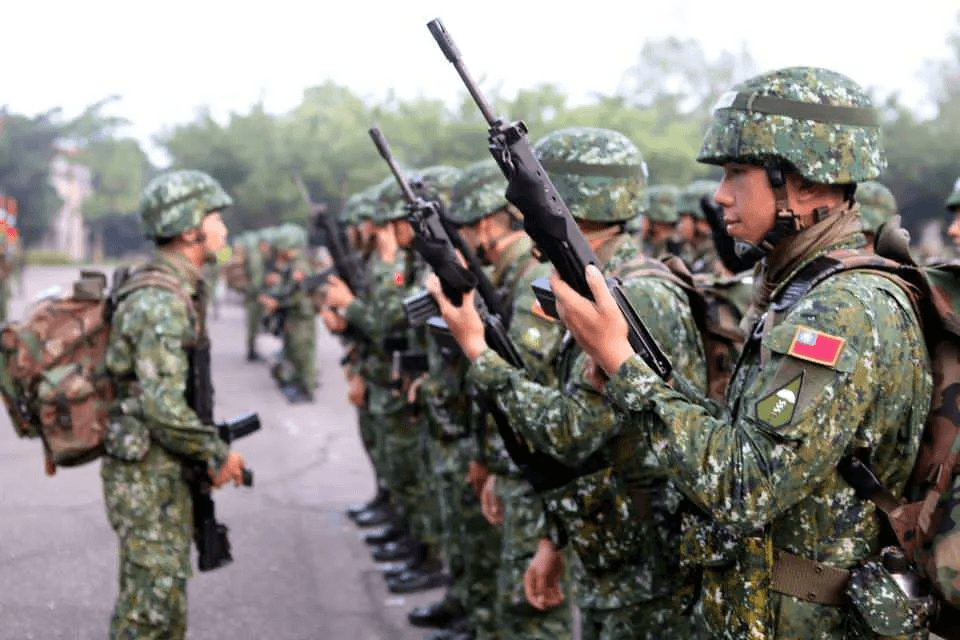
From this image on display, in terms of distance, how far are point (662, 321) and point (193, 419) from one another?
2007 mm

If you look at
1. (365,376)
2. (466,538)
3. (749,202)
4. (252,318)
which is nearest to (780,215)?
(749,202)

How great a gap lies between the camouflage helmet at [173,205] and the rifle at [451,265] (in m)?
0.97

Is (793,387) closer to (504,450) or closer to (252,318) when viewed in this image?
(504,450)

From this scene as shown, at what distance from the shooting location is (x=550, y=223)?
7.73 ft

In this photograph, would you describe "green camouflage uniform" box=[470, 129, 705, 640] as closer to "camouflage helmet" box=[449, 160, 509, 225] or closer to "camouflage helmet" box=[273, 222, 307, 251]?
"camouflage helmet" box=[449, 160, 509, 225]

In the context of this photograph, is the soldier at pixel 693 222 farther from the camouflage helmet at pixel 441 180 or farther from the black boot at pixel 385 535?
the black boot at pixel 385 535

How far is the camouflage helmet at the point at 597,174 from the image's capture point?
10.8 feet

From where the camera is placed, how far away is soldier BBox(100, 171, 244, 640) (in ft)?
12.5

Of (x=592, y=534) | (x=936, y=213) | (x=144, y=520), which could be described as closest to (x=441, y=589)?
(x=144, y=520)

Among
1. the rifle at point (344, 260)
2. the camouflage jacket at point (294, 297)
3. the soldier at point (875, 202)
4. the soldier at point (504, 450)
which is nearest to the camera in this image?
the soldier at point (504, 450)

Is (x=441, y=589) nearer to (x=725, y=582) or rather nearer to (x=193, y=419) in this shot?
(x=193, y=419)

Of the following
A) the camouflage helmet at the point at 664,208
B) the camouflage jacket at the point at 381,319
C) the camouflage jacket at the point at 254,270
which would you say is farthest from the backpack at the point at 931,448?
the camouflage jacket at the point at 254,270

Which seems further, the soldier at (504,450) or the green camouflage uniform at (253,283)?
the green camouflage uniform at (253,283)

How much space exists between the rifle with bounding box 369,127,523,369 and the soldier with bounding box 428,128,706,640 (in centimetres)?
14
